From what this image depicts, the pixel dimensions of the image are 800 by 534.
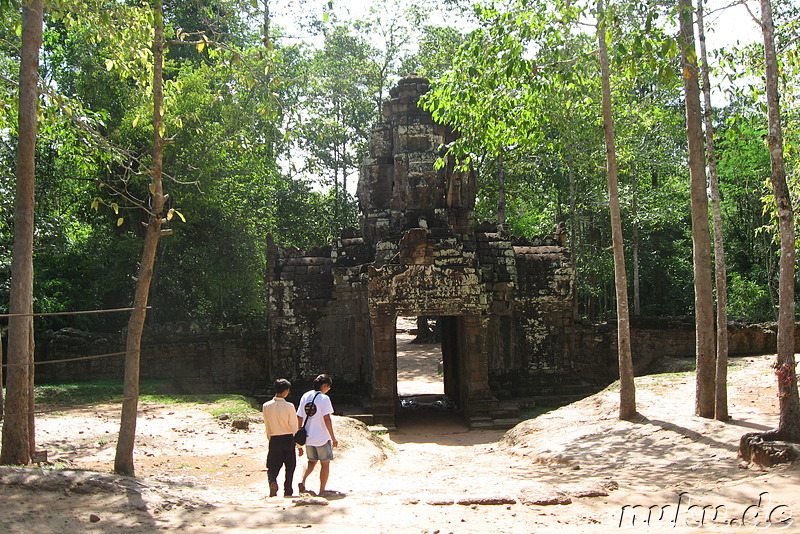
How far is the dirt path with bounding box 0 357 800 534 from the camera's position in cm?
606

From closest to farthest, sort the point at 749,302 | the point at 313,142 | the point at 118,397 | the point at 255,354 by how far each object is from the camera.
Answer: the point at 118,397 < the point at 255,354 < the point at 749,302 < the point at 313,142

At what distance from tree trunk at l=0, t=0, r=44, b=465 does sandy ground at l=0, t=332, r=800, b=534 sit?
95cm

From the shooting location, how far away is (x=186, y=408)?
538 inches

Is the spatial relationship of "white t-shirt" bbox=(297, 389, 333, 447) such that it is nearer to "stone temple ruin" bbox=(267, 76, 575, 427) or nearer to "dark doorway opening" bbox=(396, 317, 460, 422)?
"stone temple ruin" bbox=(267, 76, 575, 427)

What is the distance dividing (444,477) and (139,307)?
446 cm

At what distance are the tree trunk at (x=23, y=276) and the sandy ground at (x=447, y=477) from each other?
0.95m

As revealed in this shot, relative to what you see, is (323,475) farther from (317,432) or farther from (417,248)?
(417,248)

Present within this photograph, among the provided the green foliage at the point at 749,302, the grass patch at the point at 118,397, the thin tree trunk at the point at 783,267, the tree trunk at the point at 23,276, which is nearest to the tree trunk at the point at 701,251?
the thin tree trunk at the point at 783,267

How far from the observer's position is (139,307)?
26.0 feet

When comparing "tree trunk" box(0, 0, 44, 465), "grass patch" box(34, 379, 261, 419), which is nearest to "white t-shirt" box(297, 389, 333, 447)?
"tree trunk" box(0, 0, 44, 465)

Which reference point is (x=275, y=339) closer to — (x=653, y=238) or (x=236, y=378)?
(x=236, y=378)

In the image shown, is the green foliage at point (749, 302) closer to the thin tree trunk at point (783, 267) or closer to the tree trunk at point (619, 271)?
the tree trunk at point (619, 271)

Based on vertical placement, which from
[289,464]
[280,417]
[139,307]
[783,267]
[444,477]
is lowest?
[444,477]

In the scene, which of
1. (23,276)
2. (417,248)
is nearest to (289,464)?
(23,276)
